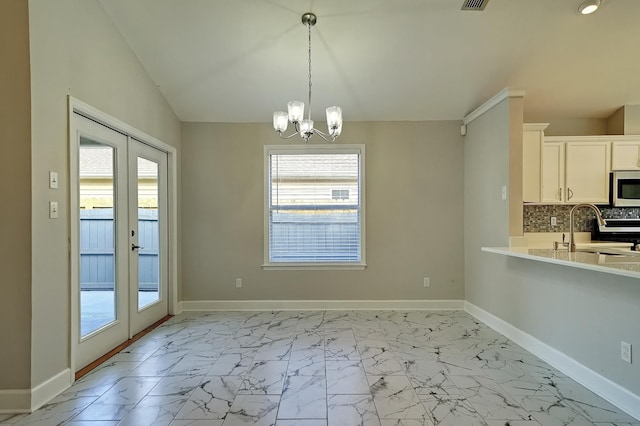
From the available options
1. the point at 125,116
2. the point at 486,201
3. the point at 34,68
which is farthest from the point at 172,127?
the point at 486,201

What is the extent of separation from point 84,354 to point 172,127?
269 centimetres

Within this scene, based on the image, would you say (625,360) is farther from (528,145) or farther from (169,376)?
(169,376)

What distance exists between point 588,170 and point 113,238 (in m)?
5.39

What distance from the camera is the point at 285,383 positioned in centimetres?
235

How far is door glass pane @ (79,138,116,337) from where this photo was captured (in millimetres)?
2613

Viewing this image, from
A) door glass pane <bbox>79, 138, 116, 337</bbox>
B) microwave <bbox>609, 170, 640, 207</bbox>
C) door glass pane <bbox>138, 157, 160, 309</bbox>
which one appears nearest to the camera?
door glass pane <bbox>79, 138, 116, 337</bbox>

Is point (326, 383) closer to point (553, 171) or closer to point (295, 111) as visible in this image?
point (295, 111)

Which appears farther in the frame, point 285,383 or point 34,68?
point 285,383

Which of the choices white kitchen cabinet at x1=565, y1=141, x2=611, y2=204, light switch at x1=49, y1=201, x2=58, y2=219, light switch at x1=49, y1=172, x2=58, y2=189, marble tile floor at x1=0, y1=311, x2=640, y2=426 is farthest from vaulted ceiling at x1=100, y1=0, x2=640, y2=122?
marble tile floor at x1=0, y1=311, x2=640, y2=426

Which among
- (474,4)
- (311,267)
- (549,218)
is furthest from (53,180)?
(549,218)

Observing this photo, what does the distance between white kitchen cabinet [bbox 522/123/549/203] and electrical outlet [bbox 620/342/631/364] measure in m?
1.90

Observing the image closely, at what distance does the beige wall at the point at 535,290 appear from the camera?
210cm

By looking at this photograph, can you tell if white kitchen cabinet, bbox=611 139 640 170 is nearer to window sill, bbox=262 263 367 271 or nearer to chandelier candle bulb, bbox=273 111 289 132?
window sill, bbox=262 263 367 271

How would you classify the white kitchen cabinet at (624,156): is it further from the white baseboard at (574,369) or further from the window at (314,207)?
the window at (314,207)
